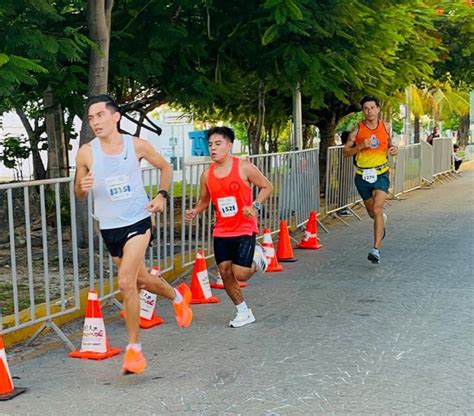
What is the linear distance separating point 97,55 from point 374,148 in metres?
3.49

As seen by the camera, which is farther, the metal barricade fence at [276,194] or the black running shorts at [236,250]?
the metal barricade fence at [276,194]

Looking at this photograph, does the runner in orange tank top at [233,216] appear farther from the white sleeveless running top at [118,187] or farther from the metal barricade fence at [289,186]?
the metal barricade fence at [289,186]

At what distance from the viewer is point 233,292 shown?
6.76 meters

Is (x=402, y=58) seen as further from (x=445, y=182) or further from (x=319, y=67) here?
(x=445, y=182)

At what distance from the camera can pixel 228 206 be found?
22.2ft

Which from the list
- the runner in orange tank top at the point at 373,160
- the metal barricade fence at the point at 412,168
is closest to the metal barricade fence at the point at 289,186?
the runner in orange tank top at the point at 373,160

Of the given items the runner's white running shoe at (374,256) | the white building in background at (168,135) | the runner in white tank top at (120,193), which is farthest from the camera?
the white building in background at (168,135)

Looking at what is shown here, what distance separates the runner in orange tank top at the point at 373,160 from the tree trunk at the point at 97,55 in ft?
10.2

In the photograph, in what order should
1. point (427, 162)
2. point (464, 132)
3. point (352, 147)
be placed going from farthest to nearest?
point (464, 132)
point (427, 162)
point (352, 147)

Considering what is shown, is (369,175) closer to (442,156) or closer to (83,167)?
(83,167)

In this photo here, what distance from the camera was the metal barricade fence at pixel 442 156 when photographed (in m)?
25.6

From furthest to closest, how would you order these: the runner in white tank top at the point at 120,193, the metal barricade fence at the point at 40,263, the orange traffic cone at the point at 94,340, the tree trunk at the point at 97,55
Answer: the tree trunk at the point at 97,55 < the metal barricade fence at the point at 40,263 < the orange traffic cone at the point at 94,340 < the runner in white tank top at the point at 120,193

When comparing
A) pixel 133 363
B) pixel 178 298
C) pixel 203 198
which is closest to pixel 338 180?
pixel 203 198

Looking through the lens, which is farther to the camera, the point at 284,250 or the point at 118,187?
the point at 284,250
